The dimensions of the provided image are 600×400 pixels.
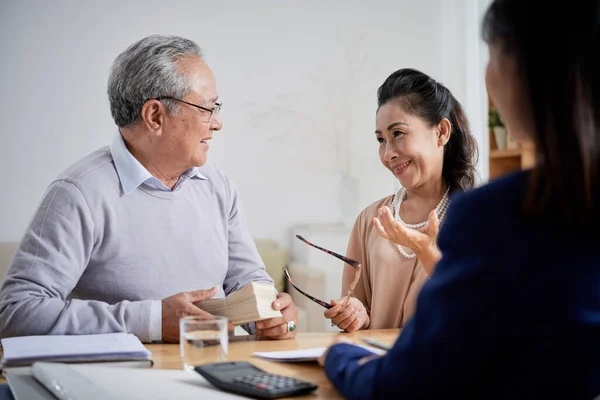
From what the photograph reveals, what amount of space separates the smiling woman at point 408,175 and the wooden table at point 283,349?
1.25 ft

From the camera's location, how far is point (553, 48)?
0.70m

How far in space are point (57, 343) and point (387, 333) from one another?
821 millimetres

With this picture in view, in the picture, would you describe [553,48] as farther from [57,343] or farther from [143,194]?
[143,194]

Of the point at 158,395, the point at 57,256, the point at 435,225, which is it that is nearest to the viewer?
the point at 158,395

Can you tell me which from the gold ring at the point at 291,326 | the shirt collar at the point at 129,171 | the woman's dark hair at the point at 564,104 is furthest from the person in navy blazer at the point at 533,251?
the shirt collar at the point at 129,171

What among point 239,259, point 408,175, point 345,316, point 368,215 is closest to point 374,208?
point 368,215

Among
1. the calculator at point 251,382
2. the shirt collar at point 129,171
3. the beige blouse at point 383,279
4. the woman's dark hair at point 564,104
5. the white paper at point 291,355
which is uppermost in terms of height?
the woman's dark hair at point 564,104

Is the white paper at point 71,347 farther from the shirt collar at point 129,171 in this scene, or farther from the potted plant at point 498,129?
the potted plant at point 498,129

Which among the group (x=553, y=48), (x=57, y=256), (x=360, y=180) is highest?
(x=553, y=48)

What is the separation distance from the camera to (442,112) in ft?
7.62

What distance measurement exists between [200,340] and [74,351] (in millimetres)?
236

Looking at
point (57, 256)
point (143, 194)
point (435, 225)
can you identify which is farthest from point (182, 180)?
point (435, 225)

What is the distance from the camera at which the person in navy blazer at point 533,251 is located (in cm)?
69

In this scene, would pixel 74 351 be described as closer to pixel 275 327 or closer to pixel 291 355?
pixel 291 355
